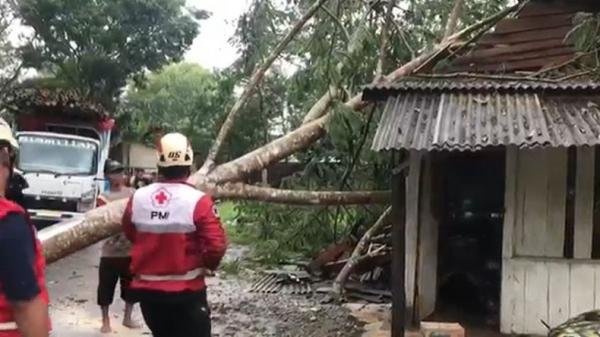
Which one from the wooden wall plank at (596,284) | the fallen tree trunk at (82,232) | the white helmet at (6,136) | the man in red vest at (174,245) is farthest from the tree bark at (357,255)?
the white helmet at (6,136)

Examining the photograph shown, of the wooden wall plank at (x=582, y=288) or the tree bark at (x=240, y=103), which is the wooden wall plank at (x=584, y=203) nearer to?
the wooden wall plank at (x=582, y=288)

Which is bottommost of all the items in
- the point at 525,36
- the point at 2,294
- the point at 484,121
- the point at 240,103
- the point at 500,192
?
the point at 2,294

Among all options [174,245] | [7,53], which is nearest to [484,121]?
[174,245]

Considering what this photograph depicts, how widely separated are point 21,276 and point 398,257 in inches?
193

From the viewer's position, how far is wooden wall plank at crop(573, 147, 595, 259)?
7215 millimetres

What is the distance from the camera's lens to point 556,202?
7.32m

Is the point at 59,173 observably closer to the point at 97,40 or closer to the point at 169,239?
the point at 169,239

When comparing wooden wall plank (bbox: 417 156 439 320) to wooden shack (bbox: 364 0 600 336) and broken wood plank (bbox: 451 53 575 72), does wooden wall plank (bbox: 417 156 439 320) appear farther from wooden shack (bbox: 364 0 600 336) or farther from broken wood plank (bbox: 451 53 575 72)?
broken wood plank (bbox: 451 53 575 72)

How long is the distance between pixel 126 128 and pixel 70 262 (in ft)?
46.8

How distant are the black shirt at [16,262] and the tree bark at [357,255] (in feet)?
27.4

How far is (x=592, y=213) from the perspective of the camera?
7.23 m

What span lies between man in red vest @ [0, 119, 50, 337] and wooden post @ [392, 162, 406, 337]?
479cm

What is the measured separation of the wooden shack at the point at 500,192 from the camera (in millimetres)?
6598

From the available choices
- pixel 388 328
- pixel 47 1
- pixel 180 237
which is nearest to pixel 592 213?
pixel 388 328
